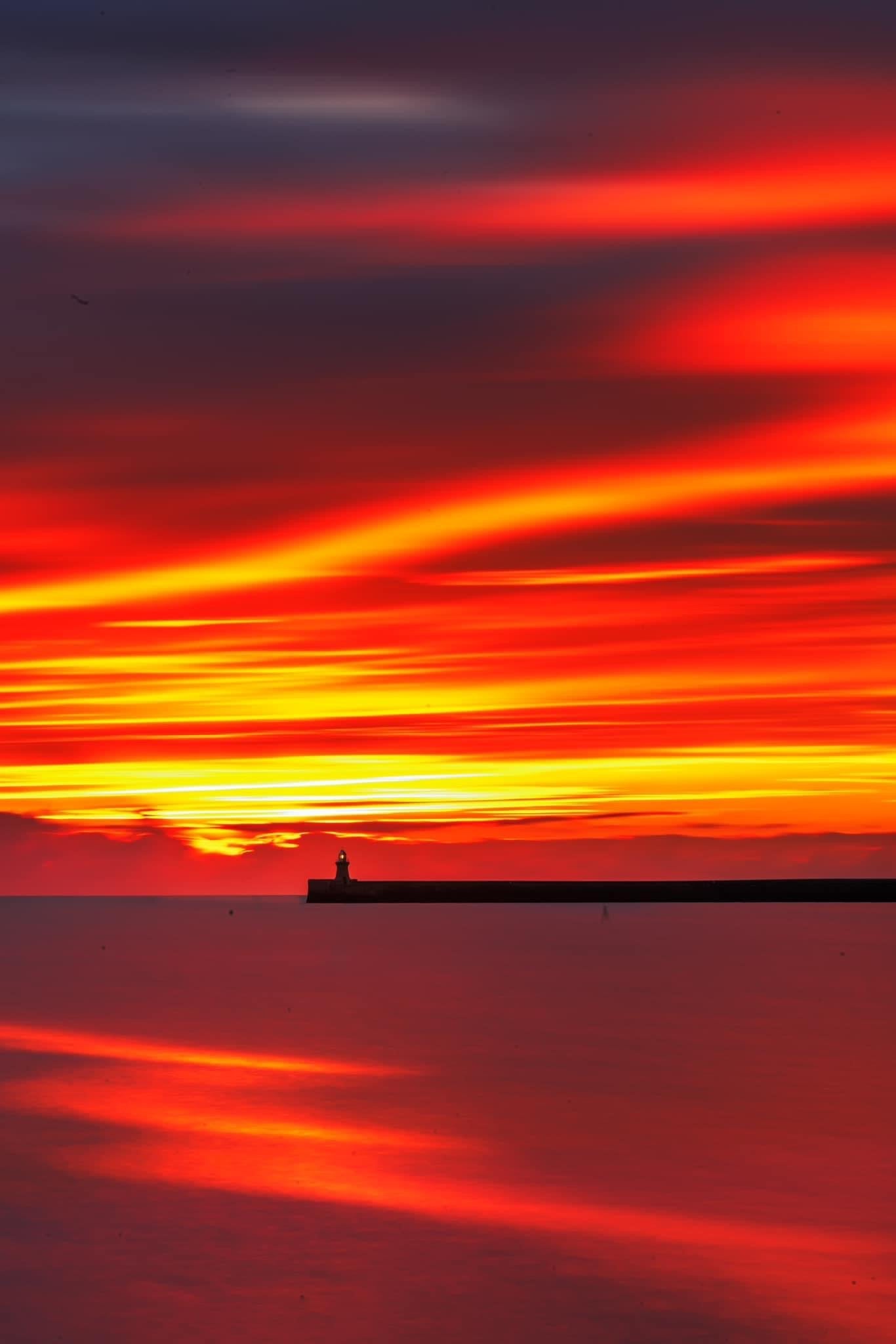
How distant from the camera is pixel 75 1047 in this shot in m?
51.0

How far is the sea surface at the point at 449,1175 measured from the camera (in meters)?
19.0

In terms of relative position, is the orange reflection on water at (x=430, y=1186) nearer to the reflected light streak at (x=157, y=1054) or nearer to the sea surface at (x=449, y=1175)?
the sea surface at (x=449, y=1175)

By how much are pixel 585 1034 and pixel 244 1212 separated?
31882mm

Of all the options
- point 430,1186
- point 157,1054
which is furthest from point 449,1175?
point 157,1054

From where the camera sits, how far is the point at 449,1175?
28.0m

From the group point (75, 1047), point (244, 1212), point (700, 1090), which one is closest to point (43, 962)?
point (75, 1047)

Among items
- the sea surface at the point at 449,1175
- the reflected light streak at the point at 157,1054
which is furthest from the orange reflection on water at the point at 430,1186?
the reflected light streak at the point at 157,1054

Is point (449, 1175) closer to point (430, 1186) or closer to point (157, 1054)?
point (430, 1186)

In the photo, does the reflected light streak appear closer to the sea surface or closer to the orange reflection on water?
the sea surface

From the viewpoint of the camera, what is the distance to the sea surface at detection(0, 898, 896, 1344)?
19.0 m

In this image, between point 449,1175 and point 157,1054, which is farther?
point 157,1054

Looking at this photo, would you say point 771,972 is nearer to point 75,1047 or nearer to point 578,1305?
point 75,1047

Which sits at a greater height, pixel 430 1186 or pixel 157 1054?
pixel 430 1186

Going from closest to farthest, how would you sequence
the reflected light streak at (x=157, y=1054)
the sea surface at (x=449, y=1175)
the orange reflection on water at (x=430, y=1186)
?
the sea surface at (x=449, y=1175)
the orange reflection on water at (x=430, y=1186)
the reflected light streak at (x=157, y=1054)
